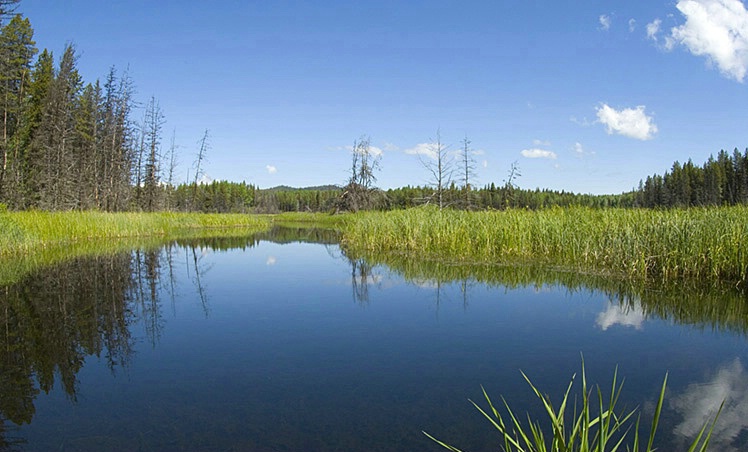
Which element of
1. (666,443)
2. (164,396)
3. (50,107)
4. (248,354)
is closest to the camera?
(666,443)

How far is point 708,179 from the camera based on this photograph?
6084 cm

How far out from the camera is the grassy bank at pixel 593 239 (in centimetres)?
849

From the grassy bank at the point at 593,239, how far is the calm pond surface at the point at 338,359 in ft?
2.98

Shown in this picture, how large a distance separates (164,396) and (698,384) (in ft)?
15.3

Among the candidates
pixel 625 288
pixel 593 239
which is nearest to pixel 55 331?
pixel 625 288

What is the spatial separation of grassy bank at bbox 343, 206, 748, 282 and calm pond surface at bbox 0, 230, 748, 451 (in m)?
0.91

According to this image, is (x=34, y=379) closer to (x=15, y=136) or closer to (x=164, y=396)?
(x=164, y=396)

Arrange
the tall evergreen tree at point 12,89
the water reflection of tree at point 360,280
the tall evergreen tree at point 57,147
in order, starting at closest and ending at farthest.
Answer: the water reflection of tree at point 360,280, the tall evergreen tree at point 12,89, the tall evergreen tree at point 57,147

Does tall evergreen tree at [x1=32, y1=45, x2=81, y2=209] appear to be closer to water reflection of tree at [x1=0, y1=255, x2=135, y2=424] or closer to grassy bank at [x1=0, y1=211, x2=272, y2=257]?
grassy bank at [x1=0, y1=211, x2=272, y2=257]

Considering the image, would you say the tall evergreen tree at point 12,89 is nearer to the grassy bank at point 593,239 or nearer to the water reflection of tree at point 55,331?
the water reflection of tree at point 55,331

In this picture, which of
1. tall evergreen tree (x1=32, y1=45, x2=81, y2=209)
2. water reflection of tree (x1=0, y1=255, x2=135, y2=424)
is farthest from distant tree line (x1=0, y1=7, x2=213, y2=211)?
water reflection of tree (x1=0, y1=255, x2=135, y2=424)

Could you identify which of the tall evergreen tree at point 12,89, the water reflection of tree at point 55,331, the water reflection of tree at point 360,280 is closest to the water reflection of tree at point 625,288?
the water reflection of tree at point 360,280

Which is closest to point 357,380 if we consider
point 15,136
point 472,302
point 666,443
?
point 666,443

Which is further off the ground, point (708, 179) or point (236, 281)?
point (708, 179)
